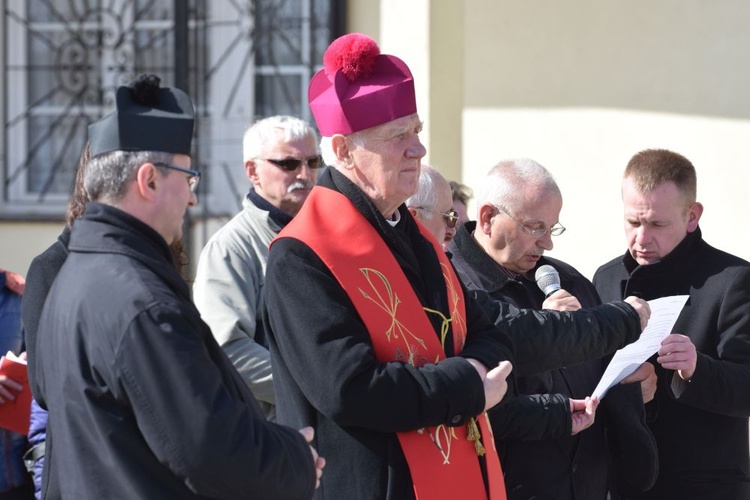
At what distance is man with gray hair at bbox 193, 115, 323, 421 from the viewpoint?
3768 millimetres

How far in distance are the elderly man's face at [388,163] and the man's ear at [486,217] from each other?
0.72 m

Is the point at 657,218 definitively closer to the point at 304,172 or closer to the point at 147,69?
the point at 304,172

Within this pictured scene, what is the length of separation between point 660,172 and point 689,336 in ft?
1.88

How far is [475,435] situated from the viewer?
2861 millimetres

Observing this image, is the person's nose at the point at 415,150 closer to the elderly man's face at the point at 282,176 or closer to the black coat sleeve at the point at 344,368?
the black coat sleeve at the point at 344,368

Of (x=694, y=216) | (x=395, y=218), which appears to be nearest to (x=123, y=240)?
(x=395, y=218)

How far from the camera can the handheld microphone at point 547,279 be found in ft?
11.5

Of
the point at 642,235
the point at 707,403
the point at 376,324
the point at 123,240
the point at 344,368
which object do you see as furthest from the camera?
the point at 642,235

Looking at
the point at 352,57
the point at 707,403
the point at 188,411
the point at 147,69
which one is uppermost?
the point at 147,69

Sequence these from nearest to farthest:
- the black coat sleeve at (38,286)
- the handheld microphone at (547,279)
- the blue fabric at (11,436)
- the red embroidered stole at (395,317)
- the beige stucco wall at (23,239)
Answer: the red embroidered stole at (395,317) → the black coat sleeve at (38,286) → the handheld microphone at (547,279) → the blue fabric at (11,436) → the beige stucco wall at (23,239)

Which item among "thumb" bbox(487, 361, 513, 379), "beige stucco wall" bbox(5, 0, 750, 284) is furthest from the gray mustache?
"beige stucco wall" bbox(5, 0, 750, 284)

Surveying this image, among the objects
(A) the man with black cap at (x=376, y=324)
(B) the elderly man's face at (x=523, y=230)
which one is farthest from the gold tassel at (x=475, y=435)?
(B) the elderly man's face at (x=523, y=230)

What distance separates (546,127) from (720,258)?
2.02 m

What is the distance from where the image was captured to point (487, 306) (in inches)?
131
